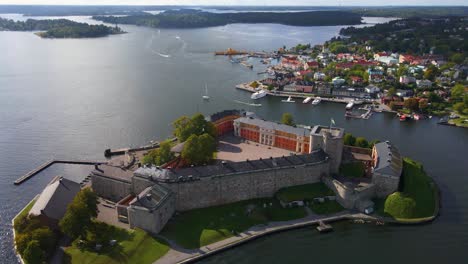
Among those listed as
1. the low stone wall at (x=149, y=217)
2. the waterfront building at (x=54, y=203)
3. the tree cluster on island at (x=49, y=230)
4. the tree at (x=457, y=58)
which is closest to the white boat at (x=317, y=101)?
the low stone wall at (x=149, y=217)

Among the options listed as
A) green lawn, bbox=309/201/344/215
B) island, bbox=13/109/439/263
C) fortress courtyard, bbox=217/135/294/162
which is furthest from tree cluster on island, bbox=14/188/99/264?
green lawn, bbox=309/201/344/215

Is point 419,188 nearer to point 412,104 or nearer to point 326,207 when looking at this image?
point 326,207

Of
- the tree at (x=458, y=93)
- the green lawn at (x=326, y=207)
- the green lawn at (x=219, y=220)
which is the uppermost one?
the tree at (x=458, y=93)

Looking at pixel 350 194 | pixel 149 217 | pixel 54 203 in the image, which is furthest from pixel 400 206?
pixel 54 203

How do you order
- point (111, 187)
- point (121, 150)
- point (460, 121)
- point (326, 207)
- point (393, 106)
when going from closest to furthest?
point (326, 207) < point (111, 187) < point (121, 150) < point (460, 121) < point (393, 106)

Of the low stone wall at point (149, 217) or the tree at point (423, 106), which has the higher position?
the tree at point (423, 106)

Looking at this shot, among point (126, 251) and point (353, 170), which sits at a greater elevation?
point (353, 170)

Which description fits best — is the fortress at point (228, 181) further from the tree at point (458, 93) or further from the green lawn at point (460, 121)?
the tree at point (458, 93)

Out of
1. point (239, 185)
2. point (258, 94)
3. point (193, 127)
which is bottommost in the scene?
point (239, 185)
